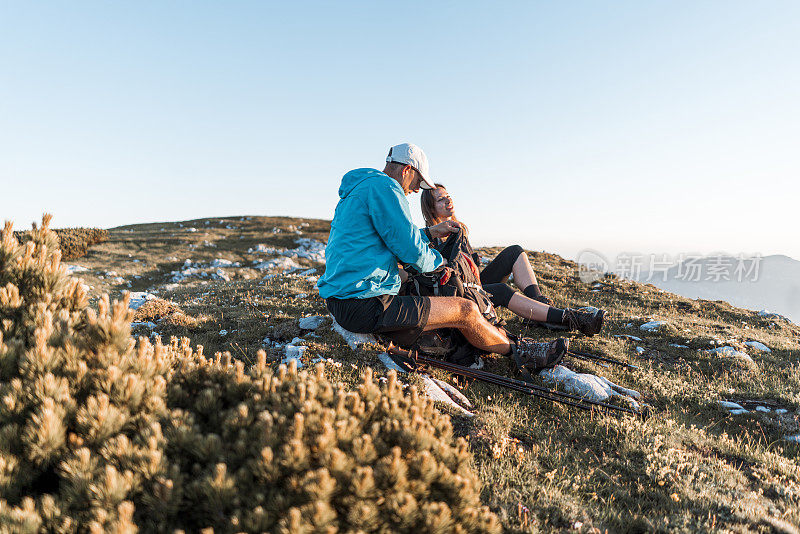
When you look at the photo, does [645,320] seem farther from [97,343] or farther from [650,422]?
[97,343]

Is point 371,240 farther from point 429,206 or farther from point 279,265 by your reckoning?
point 279,265

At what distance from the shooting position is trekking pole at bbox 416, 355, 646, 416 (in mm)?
5633

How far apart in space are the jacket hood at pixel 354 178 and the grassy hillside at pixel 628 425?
8.42ft

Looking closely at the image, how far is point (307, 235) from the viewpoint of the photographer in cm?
4112

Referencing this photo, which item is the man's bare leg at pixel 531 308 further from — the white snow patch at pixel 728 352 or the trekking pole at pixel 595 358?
the white snow patch at pixel 728 352

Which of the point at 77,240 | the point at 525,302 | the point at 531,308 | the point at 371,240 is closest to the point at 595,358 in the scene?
the point at 531,308

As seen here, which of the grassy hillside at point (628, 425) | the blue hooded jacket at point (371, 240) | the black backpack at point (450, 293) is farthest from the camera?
the black backpack at point (450, 293)

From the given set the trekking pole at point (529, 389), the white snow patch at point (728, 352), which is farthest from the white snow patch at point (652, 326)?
the trekking pole at point (529, 389)

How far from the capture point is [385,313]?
5555mm

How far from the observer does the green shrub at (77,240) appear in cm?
2548

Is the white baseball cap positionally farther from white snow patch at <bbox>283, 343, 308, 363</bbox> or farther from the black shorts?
white snow patch at <bbox>283, 343, 308, 363</bbox>

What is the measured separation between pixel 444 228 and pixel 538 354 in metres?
2.54

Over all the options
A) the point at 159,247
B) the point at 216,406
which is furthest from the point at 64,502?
the point at 159,247

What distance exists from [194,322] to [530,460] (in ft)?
22.8
